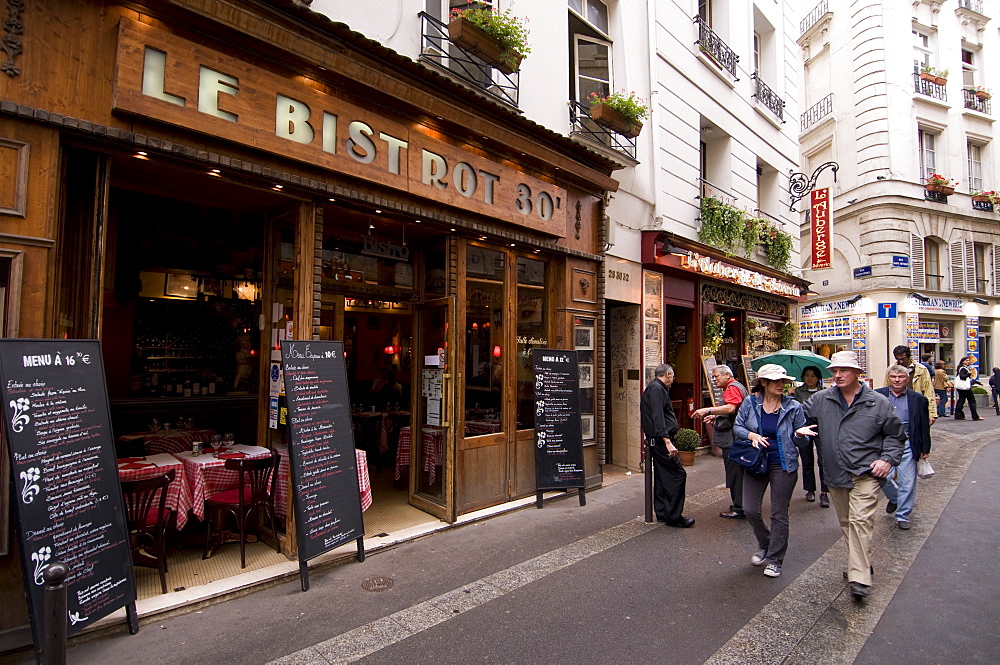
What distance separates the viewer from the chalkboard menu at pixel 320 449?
4.48 m

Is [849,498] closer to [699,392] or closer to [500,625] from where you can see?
[500,625]

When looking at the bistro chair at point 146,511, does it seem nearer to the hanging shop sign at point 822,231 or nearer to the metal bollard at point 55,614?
the metal bollard at point 55,614

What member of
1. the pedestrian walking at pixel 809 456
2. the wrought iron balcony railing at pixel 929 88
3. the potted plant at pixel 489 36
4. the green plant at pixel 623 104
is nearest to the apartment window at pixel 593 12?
the green plant at pixel 623 104

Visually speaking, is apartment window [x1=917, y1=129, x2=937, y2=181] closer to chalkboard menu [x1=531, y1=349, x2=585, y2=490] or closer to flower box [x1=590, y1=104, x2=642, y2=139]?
flower box [x1=590, y1=104, x2=642, y2=139]

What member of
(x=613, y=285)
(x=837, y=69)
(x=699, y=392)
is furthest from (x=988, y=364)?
(x=613, y=285)

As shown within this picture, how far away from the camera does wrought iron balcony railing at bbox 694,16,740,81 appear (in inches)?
439

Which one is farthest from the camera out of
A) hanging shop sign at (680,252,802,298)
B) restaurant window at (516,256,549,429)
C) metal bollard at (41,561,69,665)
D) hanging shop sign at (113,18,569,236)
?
hanging shop sign at (680,252,802,298)

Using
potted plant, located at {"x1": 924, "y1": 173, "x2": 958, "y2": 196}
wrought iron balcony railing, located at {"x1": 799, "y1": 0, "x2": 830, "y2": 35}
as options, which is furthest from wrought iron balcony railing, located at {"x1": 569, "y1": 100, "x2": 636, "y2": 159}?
wrought iron balcony railing, located at {"x1": 799, "y1": 0, "x2": 830, "y2": 35}

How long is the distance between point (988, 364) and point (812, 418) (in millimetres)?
23606

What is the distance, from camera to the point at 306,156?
4.83m

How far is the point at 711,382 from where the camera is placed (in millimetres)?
10734

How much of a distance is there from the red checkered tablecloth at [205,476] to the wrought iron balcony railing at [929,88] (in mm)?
26627

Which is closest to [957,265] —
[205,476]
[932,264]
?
[932,264]

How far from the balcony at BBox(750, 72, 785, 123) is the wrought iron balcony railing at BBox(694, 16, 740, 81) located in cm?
119
